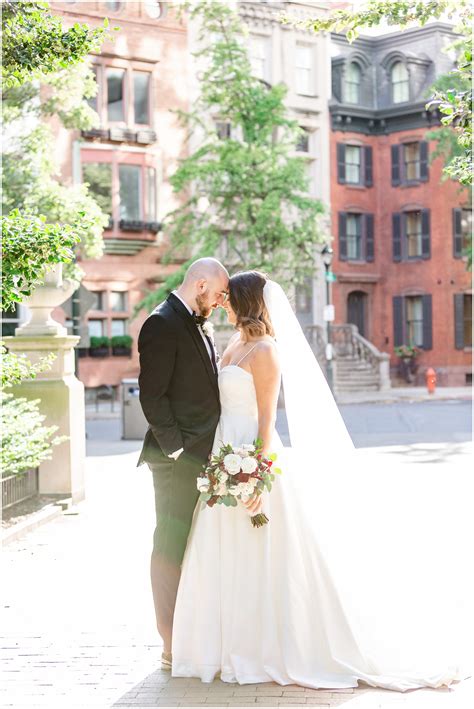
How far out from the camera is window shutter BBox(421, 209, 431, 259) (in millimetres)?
43250

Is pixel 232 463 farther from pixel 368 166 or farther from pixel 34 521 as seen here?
pixel 368 166

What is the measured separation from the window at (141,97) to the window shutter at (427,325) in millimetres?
14257

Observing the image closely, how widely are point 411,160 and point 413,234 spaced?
127 inches

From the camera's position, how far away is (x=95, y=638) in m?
6.48

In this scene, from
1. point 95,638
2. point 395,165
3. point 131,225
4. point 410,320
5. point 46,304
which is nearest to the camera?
point 95,638

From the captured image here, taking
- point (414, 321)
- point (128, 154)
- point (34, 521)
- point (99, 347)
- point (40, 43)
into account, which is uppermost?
point (128, 154)

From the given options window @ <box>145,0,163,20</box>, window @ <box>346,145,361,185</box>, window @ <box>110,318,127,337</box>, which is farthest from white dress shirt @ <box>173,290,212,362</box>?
window @ <box>346,145,361,185</box>

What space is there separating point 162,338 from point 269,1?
3921cm

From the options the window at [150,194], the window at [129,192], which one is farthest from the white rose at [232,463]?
the window at [150,194]

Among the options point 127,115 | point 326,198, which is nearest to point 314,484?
point 127,115

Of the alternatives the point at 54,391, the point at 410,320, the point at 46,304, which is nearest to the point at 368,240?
the point at 410,320

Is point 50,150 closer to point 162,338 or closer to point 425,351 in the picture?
point 162,338

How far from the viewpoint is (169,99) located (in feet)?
122

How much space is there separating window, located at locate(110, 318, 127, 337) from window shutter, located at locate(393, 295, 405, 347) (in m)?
13.0
